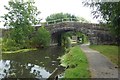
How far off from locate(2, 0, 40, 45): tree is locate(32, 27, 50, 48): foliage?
4.32ft

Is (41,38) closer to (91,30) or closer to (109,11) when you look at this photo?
(91,30)

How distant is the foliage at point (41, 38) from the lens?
4112cm

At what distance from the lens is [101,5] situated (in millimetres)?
15938

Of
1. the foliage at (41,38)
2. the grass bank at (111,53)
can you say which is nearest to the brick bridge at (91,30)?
the foliage at (41,38)

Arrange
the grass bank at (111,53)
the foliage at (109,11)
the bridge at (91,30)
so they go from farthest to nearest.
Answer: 1. the bridge at (91,30)
2. the grass bank at (111,53)
3. the foliage at (109,11)

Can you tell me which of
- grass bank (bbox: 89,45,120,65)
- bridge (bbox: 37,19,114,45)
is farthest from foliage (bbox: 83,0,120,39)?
bridge (bbox: 37,19,114,45)

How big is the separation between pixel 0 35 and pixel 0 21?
15.5ft

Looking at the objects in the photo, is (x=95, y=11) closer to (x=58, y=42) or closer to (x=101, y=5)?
(x=101, y=5)

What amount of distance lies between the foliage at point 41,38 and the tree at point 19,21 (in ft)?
4.32

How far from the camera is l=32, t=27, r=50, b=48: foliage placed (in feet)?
135

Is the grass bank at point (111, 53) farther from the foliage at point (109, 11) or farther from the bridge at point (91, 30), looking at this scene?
the bridge at point (91, 30)

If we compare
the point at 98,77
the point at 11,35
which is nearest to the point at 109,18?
the point at 98,77

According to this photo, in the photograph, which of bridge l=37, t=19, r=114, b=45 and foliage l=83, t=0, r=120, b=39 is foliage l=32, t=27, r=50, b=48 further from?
foliage l=83, t=0, r=120, b=39

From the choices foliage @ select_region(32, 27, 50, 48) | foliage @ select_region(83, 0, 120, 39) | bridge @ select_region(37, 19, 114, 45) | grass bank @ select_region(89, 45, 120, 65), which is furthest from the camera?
foliage @ select_region(32, 27, 50, 48)
